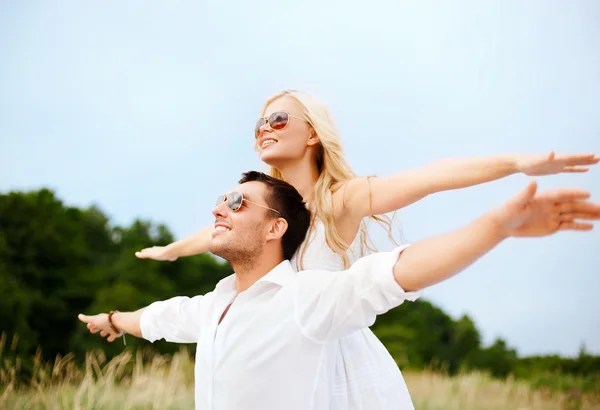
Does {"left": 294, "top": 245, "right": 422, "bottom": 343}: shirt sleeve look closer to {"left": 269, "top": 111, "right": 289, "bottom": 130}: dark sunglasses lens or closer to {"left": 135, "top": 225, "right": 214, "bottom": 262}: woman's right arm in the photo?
{"left": 269, "top": 111, "right": 289, "bottom": 130}: dark sunglasses lens

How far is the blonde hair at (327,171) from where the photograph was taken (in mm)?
3473

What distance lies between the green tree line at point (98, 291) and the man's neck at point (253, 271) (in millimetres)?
13619

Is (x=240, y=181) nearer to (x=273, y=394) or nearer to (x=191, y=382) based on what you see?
(x=273, y=394)

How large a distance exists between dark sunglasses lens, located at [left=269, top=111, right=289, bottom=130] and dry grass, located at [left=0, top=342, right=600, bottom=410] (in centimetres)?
312

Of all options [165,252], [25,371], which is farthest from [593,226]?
[25,371]

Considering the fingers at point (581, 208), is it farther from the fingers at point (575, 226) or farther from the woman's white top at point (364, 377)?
the woman's white top at point (364, 377)

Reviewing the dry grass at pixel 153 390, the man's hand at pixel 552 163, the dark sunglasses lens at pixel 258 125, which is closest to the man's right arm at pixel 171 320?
the dark sunglasses lens at pixel 258 125

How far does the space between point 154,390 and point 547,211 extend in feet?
18.8

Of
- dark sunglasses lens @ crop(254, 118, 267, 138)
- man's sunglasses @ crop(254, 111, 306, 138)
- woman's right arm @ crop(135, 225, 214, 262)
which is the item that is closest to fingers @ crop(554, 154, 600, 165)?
man's sunglasses @ crop(254, 111, 306, 138)

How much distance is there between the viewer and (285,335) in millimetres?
2623

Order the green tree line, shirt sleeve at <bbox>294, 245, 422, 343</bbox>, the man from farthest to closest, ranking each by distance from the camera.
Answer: the green tree line
shirt sleeve at <bbox>294, 245, 422, 343</bbox>
the man

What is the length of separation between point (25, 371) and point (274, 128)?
1354cm

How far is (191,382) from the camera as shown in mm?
9422

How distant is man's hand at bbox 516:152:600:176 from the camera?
2.48m
